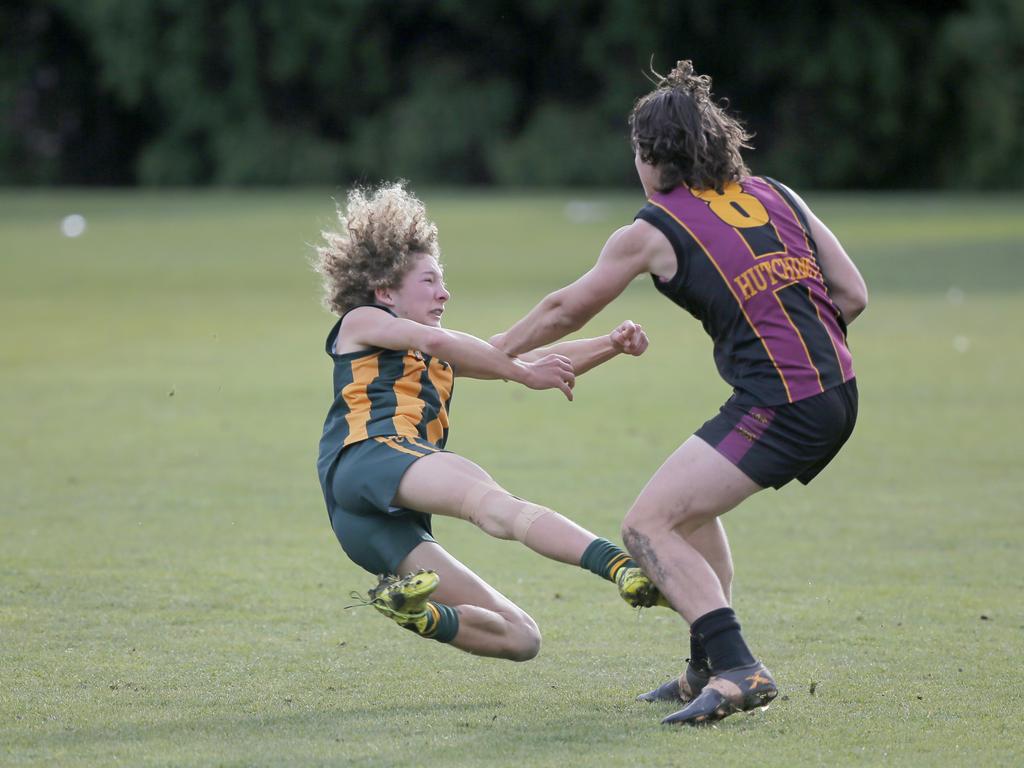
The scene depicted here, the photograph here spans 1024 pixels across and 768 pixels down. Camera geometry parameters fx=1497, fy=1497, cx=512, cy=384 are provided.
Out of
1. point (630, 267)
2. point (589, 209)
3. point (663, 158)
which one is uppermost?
point (663, 158)

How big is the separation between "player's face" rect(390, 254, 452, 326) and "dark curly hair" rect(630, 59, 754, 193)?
97 centimetres

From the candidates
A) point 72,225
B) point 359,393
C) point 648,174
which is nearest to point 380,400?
point 359,393

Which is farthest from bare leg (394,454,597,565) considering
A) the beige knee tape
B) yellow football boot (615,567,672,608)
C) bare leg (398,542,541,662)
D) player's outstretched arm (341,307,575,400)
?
player's outstretched arm (341,307,575,400)

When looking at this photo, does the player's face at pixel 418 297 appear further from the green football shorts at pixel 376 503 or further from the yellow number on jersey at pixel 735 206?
the yellow number on jersey at pixel 735 206

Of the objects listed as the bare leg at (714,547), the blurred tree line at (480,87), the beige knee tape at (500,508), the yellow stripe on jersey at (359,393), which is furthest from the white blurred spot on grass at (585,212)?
the beige knee tape at (500,508)

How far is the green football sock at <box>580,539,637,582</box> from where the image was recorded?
462 cm

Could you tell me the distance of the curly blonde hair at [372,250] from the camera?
5.30 m

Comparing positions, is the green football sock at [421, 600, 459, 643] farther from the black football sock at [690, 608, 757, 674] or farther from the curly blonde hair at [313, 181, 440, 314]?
the curly blonde hair at [313, 181, 440, 314]

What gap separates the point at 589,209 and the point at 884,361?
19.0 metres

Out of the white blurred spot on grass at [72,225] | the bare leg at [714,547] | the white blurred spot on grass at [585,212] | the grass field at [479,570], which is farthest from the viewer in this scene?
the white blurred spot on grass at [585,212]

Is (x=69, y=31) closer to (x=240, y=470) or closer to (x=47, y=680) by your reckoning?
(x=240, y=470)

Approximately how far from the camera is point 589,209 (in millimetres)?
32594

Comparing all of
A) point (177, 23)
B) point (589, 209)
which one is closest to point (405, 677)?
point (589, 209)

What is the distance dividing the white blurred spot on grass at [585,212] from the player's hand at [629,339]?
81.9 ft
